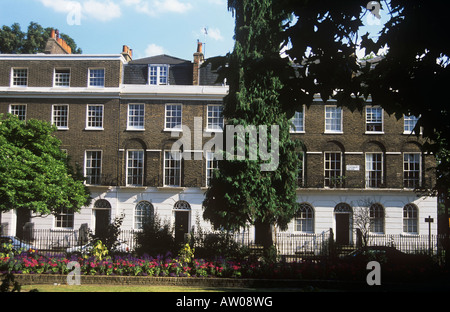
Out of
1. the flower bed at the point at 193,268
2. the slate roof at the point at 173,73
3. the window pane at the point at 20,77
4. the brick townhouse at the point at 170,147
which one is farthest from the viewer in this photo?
the slate roof at the point at 173,73

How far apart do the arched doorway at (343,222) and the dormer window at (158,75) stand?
1669 cm

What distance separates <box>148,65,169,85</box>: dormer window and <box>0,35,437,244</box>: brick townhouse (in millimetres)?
355

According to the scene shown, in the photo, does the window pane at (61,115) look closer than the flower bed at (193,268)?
No

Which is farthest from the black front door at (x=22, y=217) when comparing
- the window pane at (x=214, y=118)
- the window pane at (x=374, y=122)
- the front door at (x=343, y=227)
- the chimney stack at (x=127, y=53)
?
the window pane at (x=374, y=122)

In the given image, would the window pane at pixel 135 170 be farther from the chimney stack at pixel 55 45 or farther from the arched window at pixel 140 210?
the chimney stack at pixel 55 45

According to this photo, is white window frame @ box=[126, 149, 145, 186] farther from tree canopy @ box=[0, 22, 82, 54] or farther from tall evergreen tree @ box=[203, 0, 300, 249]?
tree canopy @ box=[0, 22, 82, 54]

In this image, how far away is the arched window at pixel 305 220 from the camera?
32.3 m

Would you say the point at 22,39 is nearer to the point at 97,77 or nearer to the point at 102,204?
the point at 97,77

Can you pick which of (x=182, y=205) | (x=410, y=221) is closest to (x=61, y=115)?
Answer: (x=182, y=205)

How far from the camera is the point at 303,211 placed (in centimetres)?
3244

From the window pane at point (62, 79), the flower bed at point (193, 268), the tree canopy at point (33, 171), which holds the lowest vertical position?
the flower bed at point (193, 268)

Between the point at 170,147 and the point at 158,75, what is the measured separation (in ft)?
19.6
